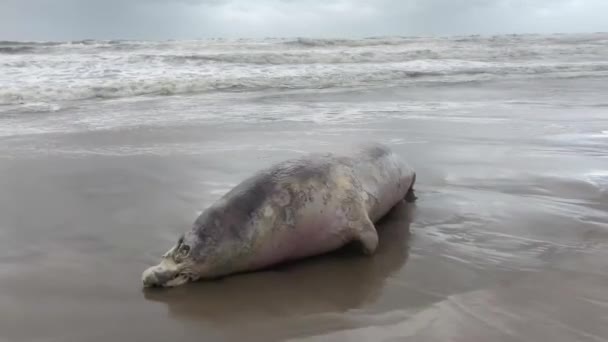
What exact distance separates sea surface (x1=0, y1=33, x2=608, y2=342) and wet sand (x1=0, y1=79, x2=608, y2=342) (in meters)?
0.01

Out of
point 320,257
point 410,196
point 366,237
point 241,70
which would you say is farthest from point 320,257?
point 241,70

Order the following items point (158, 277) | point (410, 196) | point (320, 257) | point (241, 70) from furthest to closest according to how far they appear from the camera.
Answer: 1. point (241, 70)
2. point (410, 196)
3. point (320, 257)
4. point (158, 277)

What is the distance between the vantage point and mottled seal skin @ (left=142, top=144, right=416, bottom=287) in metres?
2.81

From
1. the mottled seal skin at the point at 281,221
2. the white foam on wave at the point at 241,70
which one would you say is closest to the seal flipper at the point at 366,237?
the mottled seal skin at the point at 281,221

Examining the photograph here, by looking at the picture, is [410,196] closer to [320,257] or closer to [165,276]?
[320,257]

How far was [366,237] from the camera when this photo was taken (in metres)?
3.20

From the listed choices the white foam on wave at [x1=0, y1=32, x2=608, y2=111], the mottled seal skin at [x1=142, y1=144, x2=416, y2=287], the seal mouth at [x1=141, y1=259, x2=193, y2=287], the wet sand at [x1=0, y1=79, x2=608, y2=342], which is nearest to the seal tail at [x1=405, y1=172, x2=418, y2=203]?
the wet sand at [x1=0, y1=79, x2=608, y2=342]

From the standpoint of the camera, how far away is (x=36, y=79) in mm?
11773

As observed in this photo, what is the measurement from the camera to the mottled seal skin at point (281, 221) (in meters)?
2.81

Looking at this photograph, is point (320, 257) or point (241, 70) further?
point (241, 70)

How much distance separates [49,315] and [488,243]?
7.89ft

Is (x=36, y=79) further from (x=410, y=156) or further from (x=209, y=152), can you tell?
(x=410, y=156)

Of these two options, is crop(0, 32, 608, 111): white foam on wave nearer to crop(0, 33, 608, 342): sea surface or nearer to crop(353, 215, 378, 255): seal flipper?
crop(0, 33, 608, 342): sea surface

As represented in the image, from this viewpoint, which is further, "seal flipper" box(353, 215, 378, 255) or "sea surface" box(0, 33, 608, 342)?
"seal flipper" box(353, 215, 378, 255)
